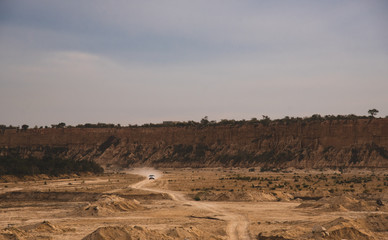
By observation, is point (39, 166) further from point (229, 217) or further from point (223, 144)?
point (229, 217)

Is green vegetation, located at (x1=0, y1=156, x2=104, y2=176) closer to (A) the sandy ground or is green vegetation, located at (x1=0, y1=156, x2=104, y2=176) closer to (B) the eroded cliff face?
(A) the sandy ground

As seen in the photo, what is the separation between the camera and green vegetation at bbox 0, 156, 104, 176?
60438mm

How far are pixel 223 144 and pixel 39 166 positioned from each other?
44.2 metres

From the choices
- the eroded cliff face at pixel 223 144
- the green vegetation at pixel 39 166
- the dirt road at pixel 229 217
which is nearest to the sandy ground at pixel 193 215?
the dirt road at pixel 229 217

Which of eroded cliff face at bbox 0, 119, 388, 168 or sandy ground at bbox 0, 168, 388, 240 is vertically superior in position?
eroded cliff face at bbox 0, 119, 388, 168

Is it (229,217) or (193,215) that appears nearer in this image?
(229,217)

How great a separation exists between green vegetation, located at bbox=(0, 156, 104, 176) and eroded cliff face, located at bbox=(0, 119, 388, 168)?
27.2 m

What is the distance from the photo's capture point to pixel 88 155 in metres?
116

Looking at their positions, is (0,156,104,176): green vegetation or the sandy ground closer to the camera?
A: the sandy ground

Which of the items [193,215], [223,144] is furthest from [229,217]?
[223,144]

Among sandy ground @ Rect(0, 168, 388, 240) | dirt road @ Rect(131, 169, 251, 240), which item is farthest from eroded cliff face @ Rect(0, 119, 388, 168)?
dirt road @ Rect(131, 169, 251, 240)

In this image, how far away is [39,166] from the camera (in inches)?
2660

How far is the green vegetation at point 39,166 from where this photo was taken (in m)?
60.4

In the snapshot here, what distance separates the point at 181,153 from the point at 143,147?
11.6 metres
